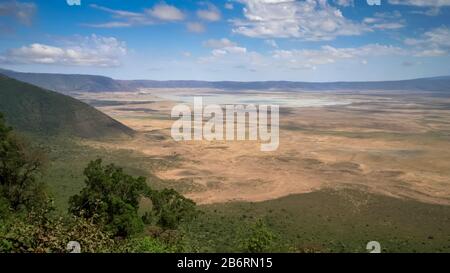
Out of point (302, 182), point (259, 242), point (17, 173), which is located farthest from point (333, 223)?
point (17, 173)

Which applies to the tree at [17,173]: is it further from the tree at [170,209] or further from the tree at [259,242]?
the tree at [259,242]

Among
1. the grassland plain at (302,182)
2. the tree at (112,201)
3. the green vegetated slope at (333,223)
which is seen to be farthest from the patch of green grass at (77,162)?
the tree at (112,201)

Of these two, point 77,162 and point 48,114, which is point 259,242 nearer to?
point 77,162

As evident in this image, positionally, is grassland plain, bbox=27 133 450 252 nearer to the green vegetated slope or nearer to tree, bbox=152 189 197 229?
the green vegetated slope

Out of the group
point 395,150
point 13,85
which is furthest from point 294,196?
point 13,85

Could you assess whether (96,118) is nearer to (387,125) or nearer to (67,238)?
(387,125)
